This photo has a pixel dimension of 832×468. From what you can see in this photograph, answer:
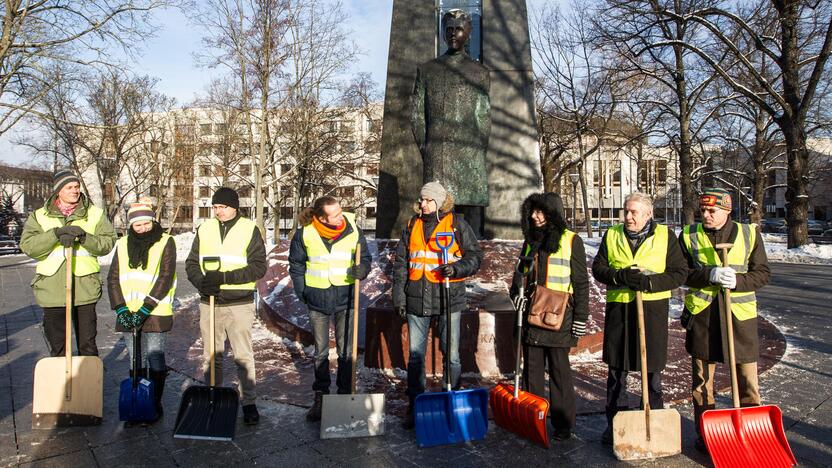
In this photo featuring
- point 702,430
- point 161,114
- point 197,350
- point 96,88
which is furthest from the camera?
point 161,114

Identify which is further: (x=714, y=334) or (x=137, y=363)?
(x=137, y=363)

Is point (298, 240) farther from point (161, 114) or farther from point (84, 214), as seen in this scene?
point (161, 114)

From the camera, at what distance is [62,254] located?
13.9ft

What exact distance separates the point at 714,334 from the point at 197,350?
17.8 ft

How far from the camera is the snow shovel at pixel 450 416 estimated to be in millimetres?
3703

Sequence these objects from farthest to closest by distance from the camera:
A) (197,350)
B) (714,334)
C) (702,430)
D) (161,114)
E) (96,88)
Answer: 1. (161,114)
2. (96,88)
3. (197,350)
4. (714,334)
5. (702,430)

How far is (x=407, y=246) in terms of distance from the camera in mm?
4172

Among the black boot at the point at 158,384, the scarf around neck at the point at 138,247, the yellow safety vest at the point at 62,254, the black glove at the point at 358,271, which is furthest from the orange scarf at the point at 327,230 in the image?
the yellow safety vest at the point at 62,254

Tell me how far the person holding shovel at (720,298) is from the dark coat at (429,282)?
4.90 feet

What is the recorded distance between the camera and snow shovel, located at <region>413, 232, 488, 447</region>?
3703 millimetres

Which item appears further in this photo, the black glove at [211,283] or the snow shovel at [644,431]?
the black glove at [211,283]

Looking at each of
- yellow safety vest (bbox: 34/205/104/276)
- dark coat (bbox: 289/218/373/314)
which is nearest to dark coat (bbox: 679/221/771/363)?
dark coat (bbox: 289/218/373/314)

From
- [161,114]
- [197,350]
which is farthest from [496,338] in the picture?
[161,114]

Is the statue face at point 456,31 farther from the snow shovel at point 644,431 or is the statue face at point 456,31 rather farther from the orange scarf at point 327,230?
the snow shovel at point 644,431
